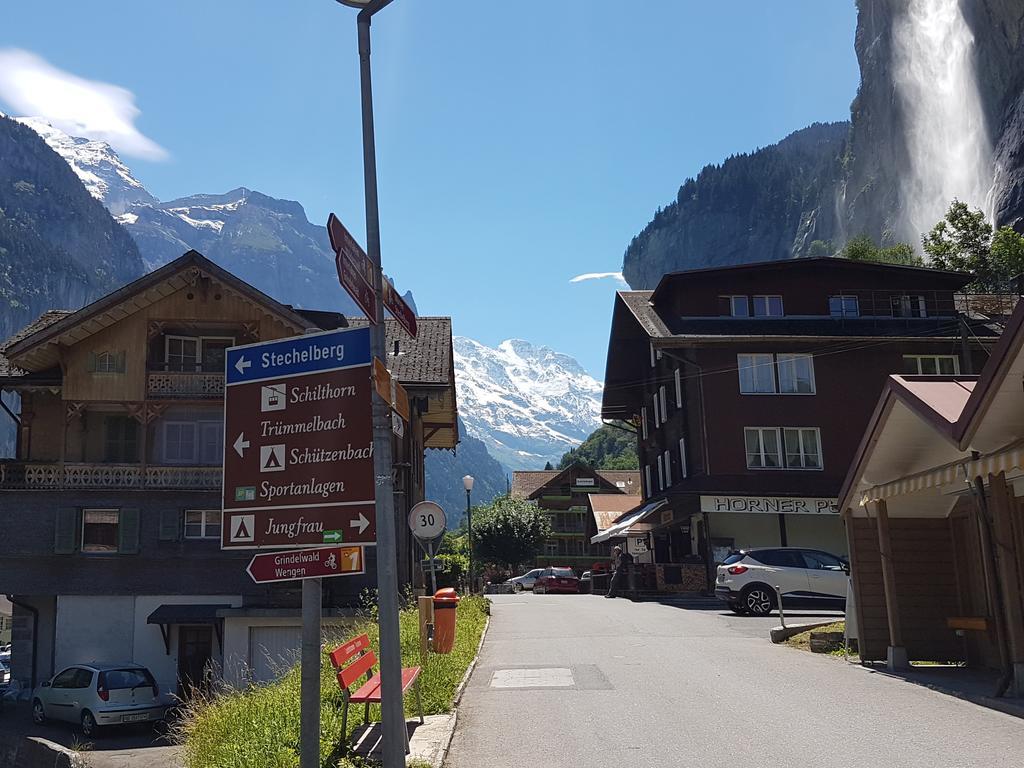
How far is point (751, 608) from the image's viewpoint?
24.4m

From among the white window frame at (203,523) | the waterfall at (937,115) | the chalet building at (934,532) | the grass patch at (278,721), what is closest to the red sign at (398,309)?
the grass patch at (278,721)

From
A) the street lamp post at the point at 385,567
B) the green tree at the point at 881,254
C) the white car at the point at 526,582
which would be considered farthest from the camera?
the green tree at the point at 881,254

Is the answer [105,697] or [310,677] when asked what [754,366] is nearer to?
[105,697]

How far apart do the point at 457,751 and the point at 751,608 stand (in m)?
16.4

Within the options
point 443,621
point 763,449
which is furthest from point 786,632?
point 763,449

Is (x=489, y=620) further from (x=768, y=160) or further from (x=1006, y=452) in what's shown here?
(x=768, y=160)

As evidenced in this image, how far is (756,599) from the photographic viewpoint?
24406 mm

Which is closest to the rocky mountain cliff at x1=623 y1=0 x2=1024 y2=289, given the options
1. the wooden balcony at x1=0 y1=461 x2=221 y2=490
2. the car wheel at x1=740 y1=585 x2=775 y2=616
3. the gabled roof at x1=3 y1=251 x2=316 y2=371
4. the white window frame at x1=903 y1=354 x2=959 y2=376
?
the white window frame at x1=903 y1=354 x2=959 y2=376

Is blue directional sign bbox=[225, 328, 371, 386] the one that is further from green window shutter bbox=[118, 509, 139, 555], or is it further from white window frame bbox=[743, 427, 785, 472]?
white window frame bbox=[743, 427, 785, 472]

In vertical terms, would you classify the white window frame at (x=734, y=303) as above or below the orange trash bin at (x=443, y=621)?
above

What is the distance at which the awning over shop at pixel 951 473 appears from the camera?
415 inches

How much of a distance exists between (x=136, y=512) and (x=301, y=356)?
91.2 feet

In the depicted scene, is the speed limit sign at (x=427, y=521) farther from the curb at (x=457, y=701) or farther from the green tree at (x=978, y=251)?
the green tree at (x=978, y=251)

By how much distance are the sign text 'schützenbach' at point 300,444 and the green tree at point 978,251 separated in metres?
50.3
